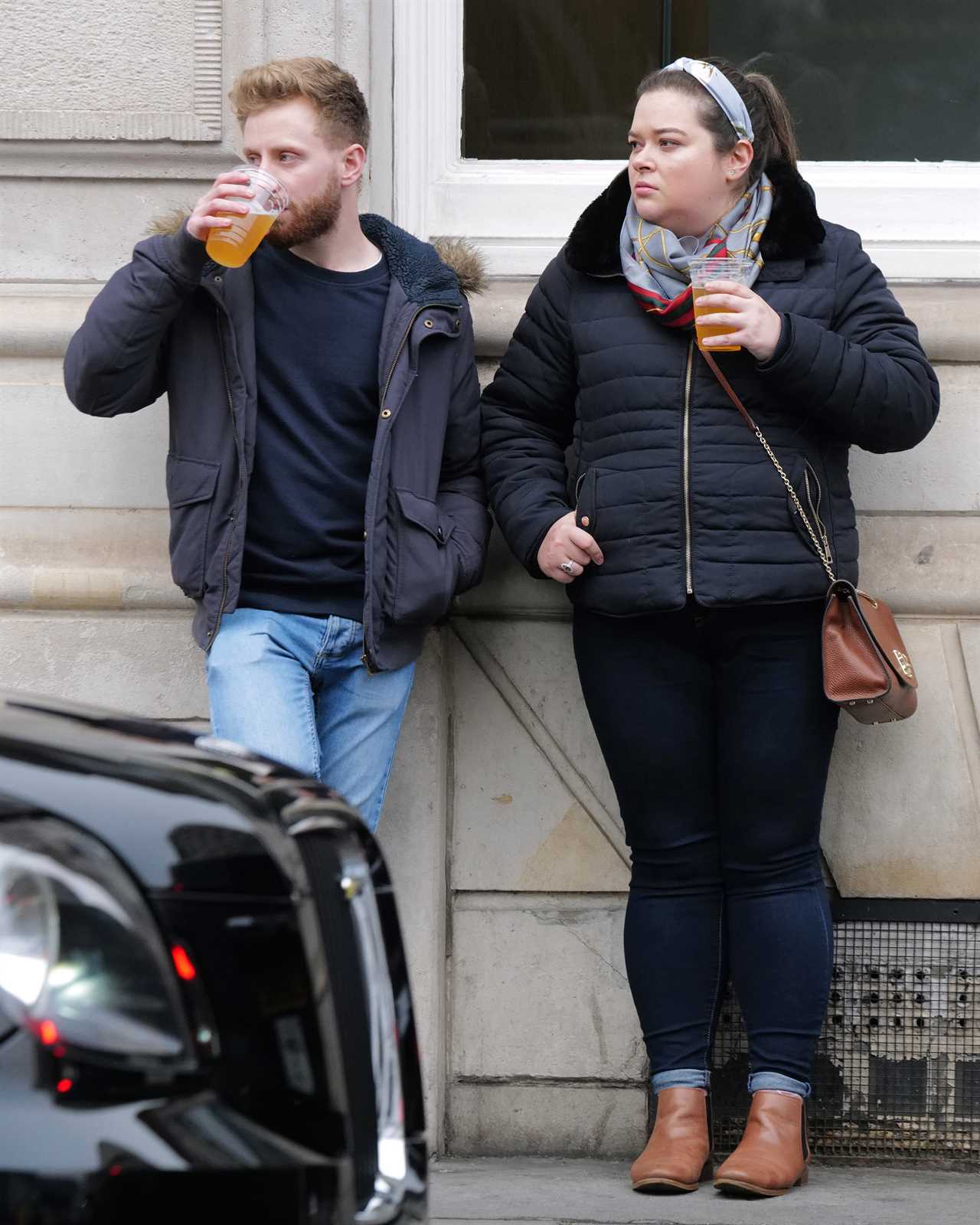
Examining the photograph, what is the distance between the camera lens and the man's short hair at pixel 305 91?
3242mm

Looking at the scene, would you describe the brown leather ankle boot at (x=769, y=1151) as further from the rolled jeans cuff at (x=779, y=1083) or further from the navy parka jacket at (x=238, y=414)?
the navy parka jacket at (x=238, y=414)

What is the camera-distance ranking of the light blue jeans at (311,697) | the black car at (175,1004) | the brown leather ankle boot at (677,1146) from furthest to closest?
the brown leather ankle boot at (677,1146)
the light blue jeans at (311,697)
the black car at (175,1004)

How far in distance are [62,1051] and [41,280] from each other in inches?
110

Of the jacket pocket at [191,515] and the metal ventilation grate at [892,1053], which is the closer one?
the jacket pocket at [191,515]

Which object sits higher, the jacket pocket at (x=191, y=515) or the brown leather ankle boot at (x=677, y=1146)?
the jacket pocket at (x=191, y=515)

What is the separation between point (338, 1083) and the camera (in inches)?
69.6

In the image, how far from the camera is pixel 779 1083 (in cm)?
331

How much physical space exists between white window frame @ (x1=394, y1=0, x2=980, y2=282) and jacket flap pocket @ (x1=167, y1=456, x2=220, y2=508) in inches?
45.5


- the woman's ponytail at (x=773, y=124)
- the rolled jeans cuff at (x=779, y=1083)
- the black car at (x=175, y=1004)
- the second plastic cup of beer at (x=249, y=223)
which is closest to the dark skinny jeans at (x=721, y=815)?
the rolled jeans cuff at (x=779, y=1083)

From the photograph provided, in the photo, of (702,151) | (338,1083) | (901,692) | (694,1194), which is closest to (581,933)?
(694,1194)

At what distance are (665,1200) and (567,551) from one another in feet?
4.40

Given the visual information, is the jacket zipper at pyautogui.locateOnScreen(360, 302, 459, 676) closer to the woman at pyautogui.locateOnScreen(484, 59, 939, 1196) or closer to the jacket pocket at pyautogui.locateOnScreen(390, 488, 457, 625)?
the jacket pocket at pyautogui.locateOnScreen(390, 488, 457, 625)

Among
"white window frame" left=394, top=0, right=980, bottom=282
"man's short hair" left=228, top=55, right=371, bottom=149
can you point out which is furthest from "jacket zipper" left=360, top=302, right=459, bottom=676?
"white window frame" left=394, top=0, right=980, bottom=282

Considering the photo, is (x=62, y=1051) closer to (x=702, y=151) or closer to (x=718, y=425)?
(x=718, y=425)
